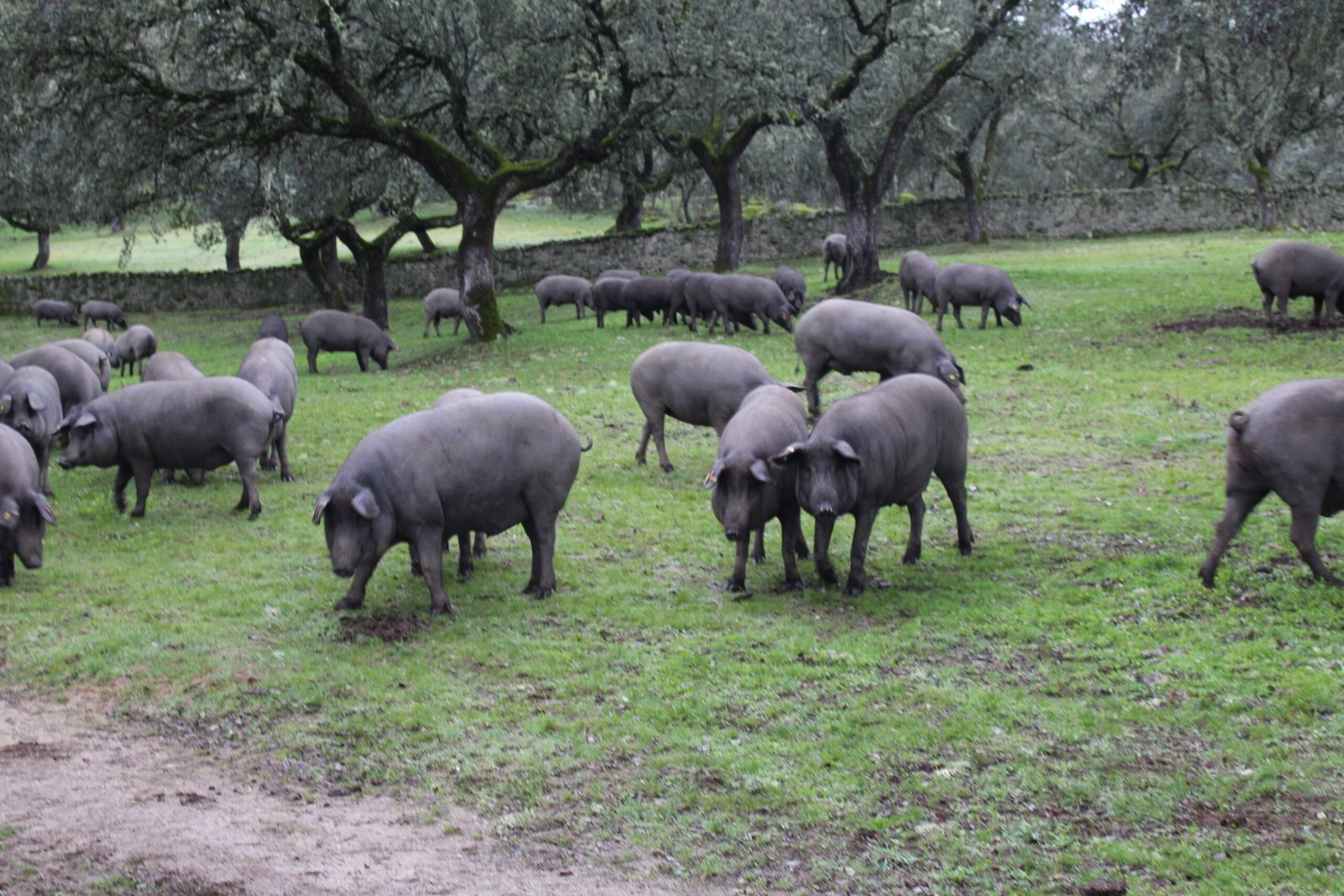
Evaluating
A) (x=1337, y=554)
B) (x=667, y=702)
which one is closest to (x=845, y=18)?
(x=1337, y=554)

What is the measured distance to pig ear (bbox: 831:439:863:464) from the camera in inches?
373

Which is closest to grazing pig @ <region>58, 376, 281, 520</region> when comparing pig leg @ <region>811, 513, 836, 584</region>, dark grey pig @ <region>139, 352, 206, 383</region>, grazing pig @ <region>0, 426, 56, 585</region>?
grazing pig @ <region>0, 426, 56, 585</region>

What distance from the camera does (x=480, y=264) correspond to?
27.0 m

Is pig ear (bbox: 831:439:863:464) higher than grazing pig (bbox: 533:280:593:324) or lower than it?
lower

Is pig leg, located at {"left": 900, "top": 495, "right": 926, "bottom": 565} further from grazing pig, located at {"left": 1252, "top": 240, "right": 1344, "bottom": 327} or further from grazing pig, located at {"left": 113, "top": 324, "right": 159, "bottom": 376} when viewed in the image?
grazing pig, located at {"left": 113, "top": 324, "right": 159, "bottom": 376}

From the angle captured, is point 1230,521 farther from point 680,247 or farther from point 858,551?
point 680,247

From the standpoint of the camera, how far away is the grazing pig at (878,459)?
31.6 ft

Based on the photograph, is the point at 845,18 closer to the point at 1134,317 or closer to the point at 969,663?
the point at 1134,317

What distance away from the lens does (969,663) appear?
8.41 m

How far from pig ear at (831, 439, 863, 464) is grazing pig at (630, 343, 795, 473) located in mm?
3440

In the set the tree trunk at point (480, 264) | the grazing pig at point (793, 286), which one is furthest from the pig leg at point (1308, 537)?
the grazing pig at point (793, 286)

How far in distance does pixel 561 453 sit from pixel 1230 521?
5.10 m

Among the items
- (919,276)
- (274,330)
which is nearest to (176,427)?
(274,330)

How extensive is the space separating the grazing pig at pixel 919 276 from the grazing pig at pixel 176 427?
16.3m
